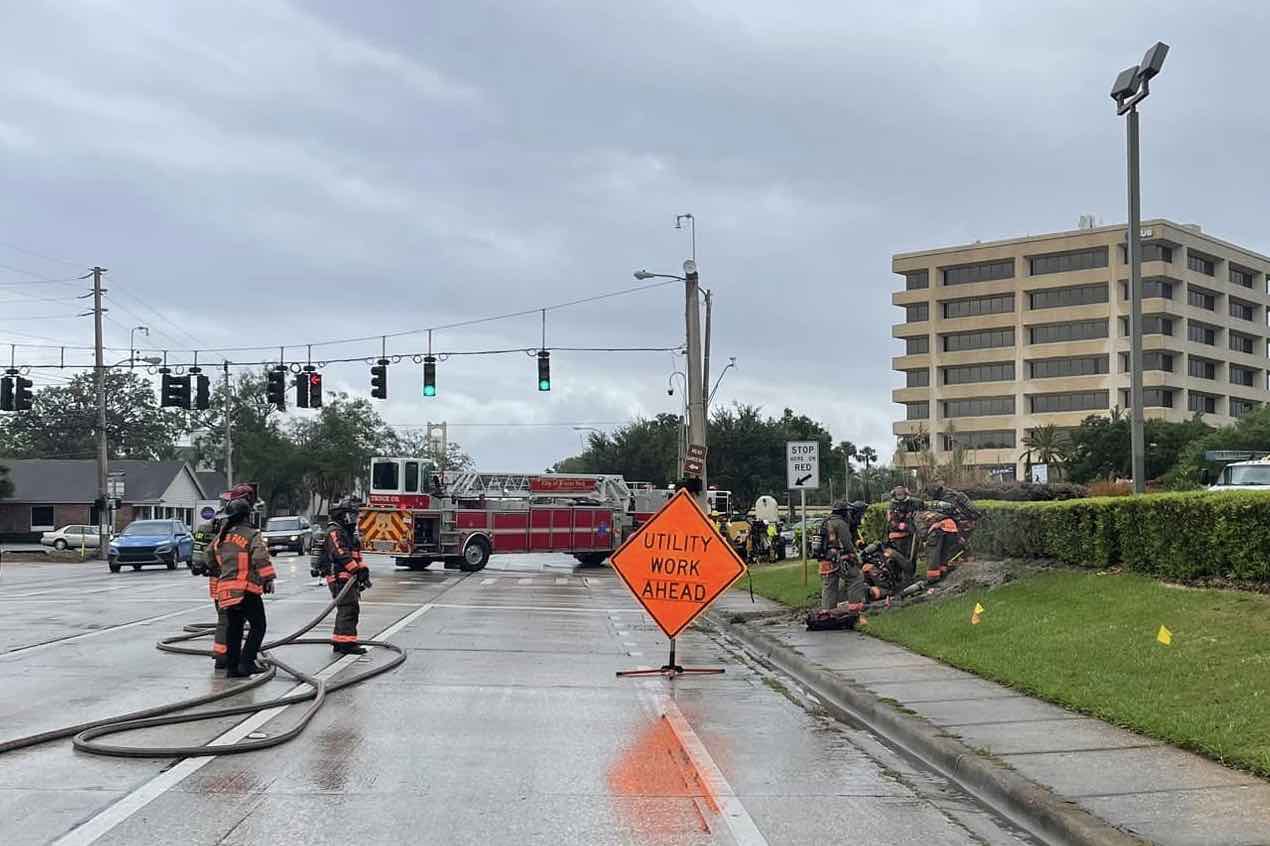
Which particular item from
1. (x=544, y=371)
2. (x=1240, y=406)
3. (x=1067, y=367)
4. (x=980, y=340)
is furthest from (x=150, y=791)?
(x=1240, y=406)

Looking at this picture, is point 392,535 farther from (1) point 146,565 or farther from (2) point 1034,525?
(2) point 1034,525

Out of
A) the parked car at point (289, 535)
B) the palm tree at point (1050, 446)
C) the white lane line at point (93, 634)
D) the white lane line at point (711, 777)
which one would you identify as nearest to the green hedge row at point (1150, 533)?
the white lane line at point (711, 777)

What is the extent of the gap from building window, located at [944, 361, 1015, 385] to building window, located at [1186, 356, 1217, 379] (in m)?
12.6

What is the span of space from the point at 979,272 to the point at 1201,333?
17.0 metres

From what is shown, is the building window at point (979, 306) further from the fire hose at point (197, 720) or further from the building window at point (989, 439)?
the fire hose at point (197, 720)

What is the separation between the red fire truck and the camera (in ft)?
116

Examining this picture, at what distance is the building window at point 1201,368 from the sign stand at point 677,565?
89742mm

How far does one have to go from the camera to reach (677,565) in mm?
14297

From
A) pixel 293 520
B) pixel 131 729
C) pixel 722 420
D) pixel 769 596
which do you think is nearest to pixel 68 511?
pixel 293 520

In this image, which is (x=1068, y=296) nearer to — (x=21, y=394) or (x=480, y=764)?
(x=21, y=394)

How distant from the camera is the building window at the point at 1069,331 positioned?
94.1m

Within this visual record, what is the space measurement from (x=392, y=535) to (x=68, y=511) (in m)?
49.2

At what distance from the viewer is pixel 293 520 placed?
2004 inches

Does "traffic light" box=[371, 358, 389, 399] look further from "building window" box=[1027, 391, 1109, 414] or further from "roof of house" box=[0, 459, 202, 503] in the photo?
"building window" box=[1027, 391, 1109, 414]
